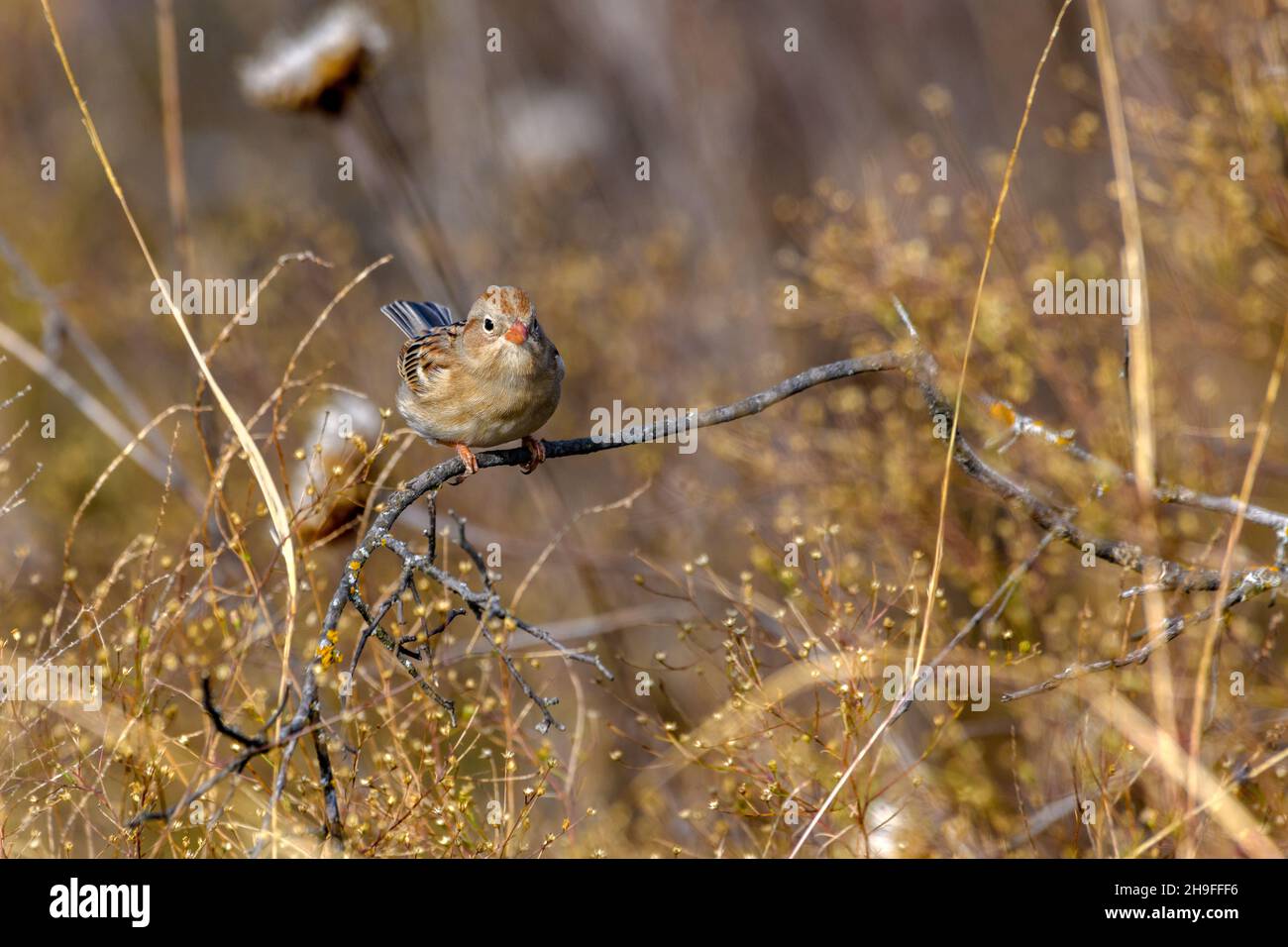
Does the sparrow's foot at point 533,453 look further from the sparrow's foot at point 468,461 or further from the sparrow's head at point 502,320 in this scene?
the sparrow's head at point 502,320

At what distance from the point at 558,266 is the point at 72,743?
17.0ft

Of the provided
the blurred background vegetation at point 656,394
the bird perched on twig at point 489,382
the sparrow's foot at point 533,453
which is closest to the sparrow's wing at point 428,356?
the bird perched on twig at point 489,382

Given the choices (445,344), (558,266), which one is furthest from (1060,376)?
(558,266)

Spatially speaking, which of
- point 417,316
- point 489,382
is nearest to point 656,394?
point 417,316

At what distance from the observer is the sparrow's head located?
4.25m

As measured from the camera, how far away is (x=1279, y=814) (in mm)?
3490

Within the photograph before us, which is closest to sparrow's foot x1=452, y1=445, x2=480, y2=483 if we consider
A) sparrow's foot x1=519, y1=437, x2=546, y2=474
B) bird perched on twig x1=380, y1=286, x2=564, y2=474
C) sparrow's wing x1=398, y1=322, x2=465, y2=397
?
bird perched on twig x1=380, y1=286, x2=564, y2=474

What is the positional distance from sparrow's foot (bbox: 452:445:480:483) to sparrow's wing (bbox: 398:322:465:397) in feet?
1.09

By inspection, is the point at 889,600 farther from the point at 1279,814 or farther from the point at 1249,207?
the point at 1249,207

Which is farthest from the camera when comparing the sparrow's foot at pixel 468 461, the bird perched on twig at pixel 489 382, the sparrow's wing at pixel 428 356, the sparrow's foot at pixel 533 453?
the sparrow's wing at pixel 428 356

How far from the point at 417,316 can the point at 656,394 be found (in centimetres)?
274

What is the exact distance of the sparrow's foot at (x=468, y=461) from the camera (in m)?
3.82

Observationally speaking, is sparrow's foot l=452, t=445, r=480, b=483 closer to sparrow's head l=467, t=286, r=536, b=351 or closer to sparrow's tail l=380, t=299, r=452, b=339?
sparrow's head l=467, t=286, r=536, b=351

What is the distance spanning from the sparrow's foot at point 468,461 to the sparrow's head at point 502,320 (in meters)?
0.39
